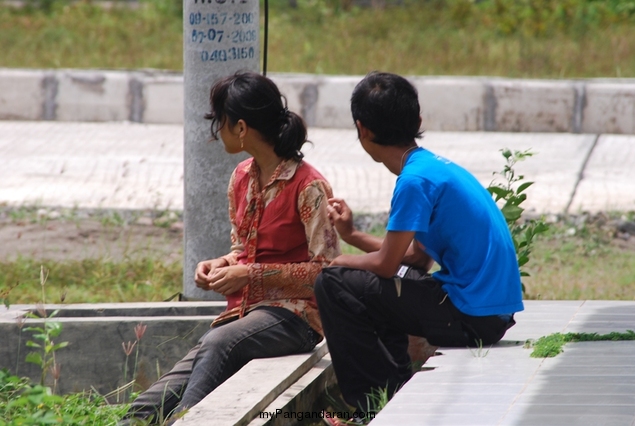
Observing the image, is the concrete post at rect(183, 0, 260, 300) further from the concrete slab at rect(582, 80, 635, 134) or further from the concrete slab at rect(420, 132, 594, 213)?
the concrete slab at rect(582, 80, 635, 134)

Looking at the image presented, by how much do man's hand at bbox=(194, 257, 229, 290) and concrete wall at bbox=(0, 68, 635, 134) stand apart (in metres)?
5.41

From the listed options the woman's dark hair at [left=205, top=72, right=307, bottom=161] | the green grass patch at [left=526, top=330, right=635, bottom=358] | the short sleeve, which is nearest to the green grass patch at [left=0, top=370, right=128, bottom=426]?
the woman's dark hair at [left=205, top=72, right=307, bottom=161]

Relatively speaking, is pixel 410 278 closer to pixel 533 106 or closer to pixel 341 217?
pixel 341 217

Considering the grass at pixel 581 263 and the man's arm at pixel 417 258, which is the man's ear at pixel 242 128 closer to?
the man's arm at pixel 417 258

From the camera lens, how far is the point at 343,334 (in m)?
3.43

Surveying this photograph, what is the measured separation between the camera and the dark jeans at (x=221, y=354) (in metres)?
3.42

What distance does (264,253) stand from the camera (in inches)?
142

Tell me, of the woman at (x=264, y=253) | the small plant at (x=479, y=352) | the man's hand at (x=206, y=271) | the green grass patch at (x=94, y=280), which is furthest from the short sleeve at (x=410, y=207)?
the green grass patch at (x=94, y=280)

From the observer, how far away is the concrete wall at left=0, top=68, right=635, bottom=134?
873cm

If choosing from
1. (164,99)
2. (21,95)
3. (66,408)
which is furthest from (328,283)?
(21,95)

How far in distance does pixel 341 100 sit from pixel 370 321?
569 centimetres

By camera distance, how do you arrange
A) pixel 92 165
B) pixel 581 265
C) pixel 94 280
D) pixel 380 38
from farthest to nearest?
pixel 380 38 < pixel 92 165 < pixel 581 265 < pixel 94 280

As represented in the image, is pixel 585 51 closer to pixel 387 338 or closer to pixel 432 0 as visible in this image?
pixel 432 0

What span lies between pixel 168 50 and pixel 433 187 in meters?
7.85
